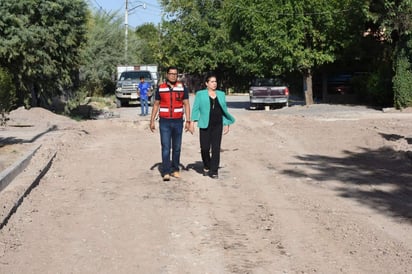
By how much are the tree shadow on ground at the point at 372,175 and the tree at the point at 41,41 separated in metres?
11.4

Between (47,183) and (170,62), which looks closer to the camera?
(47,183)

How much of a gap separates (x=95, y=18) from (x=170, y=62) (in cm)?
890

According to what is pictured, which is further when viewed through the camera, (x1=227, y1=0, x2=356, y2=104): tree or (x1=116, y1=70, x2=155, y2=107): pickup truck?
(x1=116, y1=70, x2=155, y2=107): pickup truck

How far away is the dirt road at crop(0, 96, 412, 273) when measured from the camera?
580cm

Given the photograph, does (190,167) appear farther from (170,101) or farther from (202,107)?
(170,101)

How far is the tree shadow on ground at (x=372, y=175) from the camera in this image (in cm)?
832

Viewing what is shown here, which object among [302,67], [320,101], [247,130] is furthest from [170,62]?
[247,130]

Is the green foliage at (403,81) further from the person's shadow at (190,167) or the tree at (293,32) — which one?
the person's shadow at (190,167)

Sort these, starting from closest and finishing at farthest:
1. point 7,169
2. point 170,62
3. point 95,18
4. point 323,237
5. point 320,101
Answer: point 323,237 → point 7,169 → point 320,101 → point 95,18 → point 170,62

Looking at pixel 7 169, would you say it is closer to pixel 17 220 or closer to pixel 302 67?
pixel 17 220

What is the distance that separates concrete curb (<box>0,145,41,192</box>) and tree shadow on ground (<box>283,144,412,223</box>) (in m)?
4.62

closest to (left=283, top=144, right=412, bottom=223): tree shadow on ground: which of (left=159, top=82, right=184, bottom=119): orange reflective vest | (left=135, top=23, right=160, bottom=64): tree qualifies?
(left=159, top=82, right=184, bottom=119): orange reflective vest

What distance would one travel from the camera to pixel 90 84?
46.0 m

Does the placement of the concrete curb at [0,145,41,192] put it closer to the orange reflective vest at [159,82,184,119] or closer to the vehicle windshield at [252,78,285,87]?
the orange reflective vest at [159,82,184,119]
